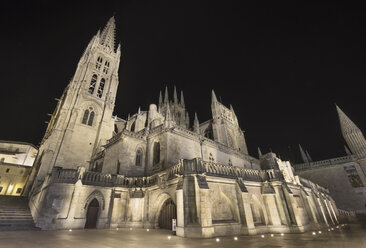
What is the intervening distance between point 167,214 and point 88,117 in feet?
75.6

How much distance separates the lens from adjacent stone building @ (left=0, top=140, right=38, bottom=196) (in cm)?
3102

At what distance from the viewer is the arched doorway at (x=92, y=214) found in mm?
13344

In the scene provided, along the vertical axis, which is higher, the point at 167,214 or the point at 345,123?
the point at 345,123

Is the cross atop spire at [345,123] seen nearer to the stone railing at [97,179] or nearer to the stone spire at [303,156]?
the stone spire at [303,156]

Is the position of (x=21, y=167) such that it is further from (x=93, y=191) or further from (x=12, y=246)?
(x=12, y=246)

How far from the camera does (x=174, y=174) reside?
480 inches

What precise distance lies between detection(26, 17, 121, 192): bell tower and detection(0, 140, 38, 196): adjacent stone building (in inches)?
385

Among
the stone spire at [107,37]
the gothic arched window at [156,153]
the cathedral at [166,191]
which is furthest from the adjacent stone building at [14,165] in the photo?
the stone spire at [107,37]

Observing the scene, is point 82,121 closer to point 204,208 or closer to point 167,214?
point 167,214

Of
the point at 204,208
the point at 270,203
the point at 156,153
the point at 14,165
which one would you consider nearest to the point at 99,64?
the point at 14,165

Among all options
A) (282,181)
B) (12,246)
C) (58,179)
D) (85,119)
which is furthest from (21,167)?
(282,181)

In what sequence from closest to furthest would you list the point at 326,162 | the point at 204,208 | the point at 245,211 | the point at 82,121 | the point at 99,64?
the point at 204,208 → the point at 245,211 → the point at 82,121 → the point at 326,162 → the point at 99,64

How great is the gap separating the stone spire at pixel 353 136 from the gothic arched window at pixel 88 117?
48.8 m

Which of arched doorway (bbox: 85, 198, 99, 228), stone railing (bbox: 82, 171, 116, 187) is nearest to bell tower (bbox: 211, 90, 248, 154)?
stone railing (bbox: 82, 171, 116, 187)
